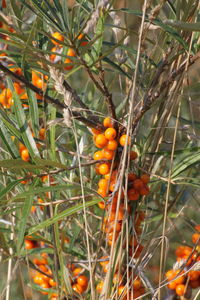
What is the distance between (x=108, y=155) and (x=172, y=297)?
0.46m

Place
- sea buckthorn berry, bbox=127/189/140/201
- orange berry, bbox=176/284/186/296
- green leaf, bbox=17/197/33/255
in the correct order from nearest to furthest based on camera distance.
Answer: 1. green leaf, bbox=17/197/33/255
2. sea buckthorn berry, bbox=127/189/140/201
3. orange berry, bbox=176/284/186/296

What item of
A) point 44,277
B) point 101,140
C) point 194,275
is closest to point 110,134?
point 101,140

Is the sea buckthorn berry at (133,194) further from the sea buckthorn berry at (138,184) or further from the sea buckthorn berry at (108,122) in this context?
the sea buckthorn berry at (108,122)

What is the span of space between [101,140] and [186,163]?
0.20 meters

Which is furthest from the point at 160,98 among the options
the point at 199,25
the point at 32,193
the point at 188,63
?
the point at 32,193

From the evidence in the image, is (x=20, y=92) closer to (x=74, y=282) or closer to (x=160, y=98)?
(x=160, y=98)

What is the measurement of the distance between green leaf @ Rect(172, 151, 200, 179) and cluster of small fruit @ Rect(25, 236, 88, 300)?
38 centimetres

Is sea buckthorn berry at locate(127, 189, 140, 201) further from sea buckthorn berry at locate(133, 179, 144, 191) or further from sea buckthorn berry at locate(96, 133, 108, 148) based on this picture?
sea buckthorn berry at locate(96, 133, 108, 148)

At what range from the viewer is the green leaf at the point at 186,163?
0.94m

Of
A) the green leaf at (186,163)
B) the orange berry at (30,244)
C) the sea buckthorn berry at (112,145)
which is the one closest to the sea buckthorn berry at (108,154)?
the sea buckthorn berry at (112,145)

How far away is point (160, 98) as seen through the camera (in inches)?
39.0

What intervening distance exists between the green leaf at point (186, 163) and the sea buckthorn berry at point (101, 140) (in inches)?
7.0

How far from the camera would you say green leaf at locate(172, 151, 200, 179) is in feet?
3.08

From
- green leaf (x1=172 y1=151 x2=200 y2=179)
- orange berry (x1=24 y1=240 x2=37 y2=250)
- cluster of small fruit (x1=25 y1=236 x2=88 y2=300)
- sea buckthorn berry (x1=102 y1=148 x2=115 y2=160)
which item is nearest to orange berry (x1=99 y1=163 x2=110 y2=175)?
sea buckthorn berry (x1=102 y1=148 x2=115 y2=160)
